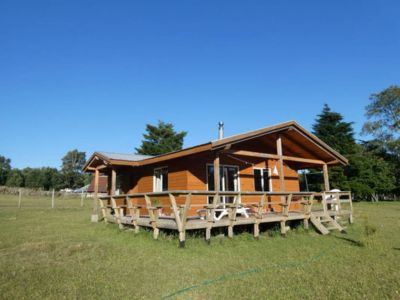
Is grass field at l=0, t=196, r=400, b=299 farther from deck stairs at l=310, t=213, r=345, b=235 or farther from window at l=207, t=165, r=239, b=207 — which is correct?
window at l=207, t=165, r=239, b=207

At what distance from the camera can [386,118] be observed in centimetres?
3550

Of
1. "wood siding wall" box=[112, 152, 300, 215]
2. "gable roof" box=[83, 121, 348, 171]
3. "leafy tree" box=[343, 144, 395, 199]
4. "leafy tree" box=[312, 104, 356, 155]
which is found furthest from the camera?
"leafy tree" box=[312, 104, 356, 155]

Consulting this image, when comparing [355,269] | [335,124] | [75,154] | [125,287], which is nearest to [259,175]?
[355,269]

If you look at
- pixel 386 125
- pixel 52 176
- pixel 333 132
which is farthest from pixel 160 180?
pixel 52 176

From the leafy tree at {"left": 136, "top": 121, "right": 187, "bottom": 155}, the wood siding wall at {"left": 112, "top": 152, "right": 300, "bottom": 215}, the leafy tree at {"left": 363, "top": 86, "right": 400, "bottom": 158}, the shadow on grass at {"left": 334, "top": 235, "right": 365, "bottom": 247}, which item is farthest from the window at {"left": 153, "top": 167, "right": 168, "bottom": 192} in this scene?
the leafy tree at {"left": 363, "top": 86, "right": 400, "bottom": 158}

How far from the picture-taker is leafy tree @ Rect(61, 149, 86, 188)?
79.1 m

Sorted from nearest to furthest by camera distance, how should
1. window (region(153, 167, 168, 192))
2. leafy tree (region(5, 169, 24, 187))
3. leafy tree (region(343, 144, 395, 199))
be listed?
window (region(153, 167, 168, 192)), leafy tree (region(343, 144, 395, 199)), leafy tree (region(5, 169, 24, 187))

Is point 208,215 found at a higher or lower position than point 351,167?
lower

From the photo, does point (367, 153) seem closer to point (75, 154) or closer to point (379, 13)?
point (379, 13)

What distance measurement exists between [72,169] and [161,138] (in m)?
52.4

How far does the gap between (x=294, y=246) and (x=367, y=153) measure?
32.3 meters

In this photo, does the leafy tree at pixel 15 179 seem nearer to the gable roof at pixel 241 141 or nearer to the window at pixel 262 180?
the gable roof at pixel 241 141

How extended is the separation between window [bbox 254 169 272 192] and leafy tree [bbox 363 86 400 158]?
27.4 metres

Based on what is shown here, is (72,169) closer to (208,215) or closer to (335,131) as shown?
(335,131)
